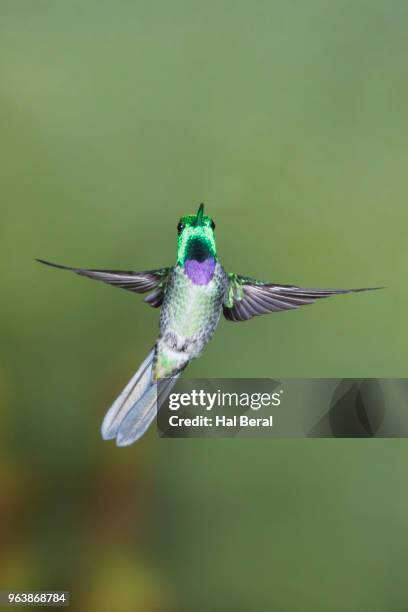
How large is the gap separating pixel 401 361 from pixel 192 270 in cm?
94

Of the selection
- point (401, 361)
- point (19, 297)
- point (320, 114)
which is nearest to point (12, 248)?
point (19, 297)

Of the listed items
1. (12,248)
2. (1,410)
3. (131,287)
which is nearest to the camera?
(131,287)

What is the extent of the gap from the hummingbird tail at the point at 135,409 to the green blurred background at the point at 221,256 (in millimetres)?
566

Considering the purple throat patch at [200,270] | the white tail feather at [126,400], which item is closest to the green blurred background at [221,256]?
the white tail feather at [126,400]

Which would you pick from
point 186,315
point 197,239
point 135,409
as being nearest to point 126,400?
point 135,409

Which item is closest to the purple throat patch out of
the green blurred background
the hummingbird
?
the hummingbird

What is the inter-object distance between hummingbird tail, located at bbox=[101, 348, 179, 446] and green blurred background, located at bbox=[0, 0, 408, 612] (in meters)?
0.57

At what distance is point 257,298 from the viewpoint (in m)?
1.05

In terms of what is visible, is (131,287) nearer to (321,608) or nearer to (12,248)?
(12,248)

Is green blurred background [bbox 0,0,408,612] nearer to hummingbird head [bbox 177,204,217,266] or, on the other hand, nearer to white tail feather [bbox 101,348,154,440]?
white tail feather [bbox 101,348,154,440]

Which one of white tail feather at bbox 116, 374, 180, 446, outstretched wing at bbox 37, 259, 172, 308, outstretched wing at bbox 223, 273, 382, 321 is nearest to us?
outstretched wing at bbox 37, 259, 172, 308

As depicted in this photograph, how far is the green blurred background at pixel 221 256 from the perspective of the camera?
1730 mm

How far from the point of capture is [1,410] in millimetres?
1725

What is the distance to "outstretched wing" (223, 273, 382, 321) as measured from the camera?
98 centimetres
